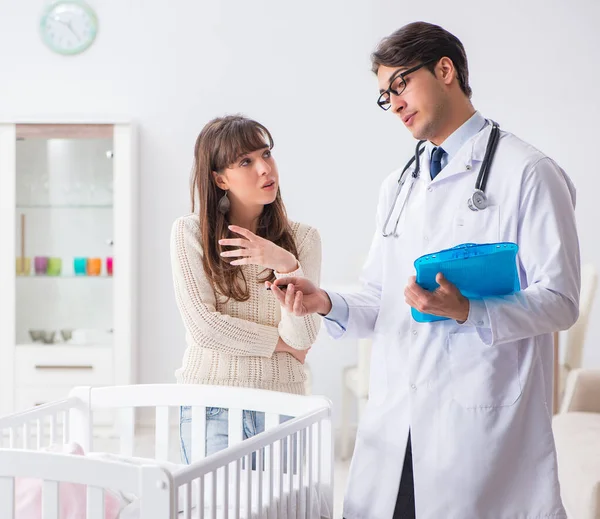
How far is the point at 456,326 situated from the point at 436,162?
0.32 meters

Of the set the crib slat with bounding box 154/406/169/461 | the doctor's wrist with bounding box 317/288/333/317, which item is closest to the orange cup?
the crib slat with bounding box 154/406/169/461

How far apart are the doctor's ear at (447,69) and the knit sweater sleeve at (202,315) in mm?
753

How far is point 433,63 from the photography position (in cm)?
142

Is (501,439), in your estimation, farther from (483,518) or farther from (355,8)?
(355,8)

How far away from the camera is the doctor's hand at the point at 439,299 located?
120cm

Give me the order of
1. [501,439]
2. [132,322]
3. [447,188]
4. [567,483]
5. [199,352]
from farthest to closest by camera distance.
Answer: [132,322]
[567,483]
[199,352]
[447,188]
[501,439]

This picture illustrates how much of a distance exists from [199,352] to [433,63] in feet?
3.01

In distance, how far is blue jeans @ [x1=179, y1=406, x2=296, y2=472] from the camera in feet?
6.29

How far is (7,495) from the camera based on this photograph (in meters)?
1.38

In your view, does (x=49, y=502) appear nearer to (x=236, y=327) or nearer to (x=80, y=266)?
(x=236, y=327)

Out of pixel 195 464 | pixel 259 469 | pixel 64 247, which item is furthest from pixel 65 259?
pixel 195 464

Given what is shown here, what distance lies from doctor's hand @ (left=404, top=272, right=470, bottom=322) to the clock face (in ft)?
11.9

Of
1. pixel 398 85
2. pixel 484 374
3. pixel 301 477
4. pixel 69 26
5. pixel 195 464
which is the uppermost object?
pixel 69 26

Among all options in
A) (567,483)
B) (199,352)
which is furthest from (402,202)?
(567,483)
